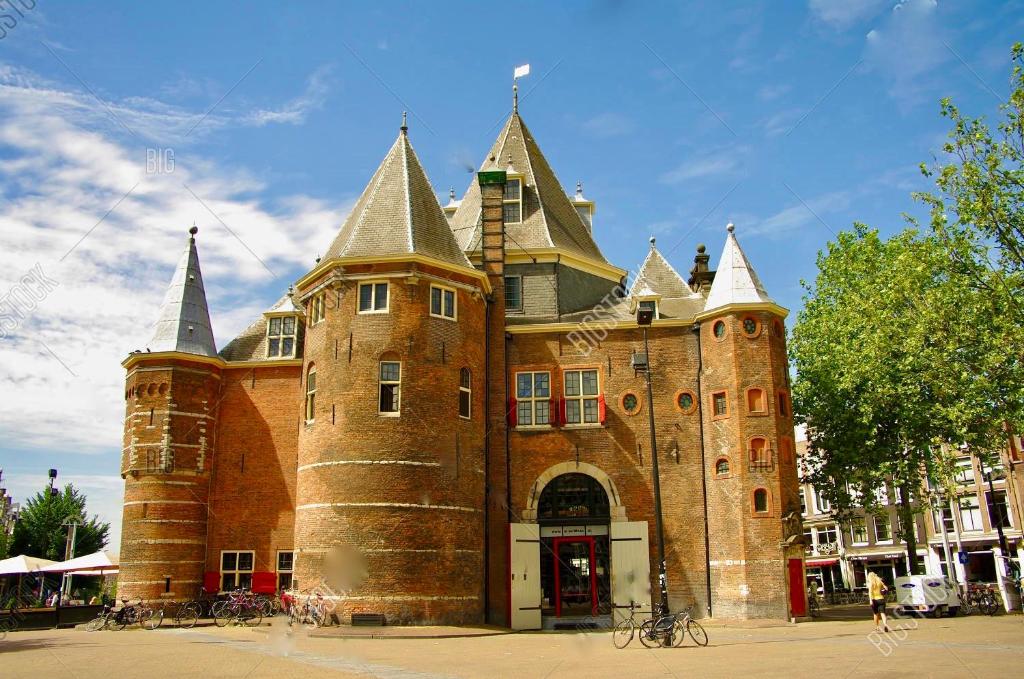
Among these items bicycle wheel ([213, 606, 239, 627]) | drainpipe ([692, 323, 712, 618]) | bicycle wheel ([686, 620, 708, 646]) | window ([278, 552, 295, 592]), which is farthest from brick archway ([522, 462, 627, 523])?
bicycle wheel ([213, 606, 239, 627])

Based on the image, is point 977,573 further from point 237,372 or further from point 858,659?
point 237,372

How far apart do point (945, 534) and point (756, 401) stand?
2159cm

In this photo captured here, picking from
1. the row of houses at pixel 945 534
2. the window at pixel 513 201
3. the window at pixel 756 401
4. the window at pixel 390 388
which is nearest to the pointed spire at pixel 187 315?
the window at pixel 390 388

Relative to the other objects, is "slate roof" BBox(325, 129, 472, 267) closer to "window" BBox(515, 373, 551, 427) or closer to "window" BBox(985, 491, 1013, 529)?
"window" BBox(515, 373, 551, 427)

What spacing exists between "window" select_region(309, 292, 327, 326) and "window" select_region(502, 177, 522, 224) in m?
9.40

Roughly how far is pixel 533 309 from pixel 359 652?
16149 millimetres

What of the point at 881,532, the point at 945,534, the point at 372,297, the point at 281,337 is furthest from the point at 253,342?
the point at 881,532

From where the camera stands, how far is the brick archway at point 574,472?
28359mm

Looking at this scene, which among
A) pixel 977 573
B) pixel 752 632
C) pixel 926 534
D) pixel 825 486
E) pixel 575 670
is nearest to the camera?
pixel 575 670

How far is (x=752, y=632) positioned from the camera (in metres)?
22.9

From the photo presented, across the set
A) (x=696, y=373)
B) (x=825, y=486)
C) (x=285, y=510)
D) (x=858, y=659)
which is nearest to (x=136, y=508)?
(x=285, y=510)

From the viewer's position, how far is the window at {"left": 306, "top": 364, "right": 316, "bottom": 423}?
27203mm

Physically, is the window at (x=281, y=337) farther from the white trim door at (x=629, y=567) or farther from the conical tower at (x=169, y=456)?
the white trim door at (x=629, y=567)

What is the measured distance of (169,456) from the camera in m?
29.1
